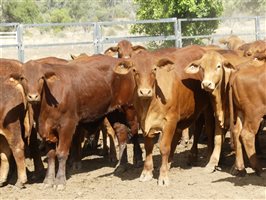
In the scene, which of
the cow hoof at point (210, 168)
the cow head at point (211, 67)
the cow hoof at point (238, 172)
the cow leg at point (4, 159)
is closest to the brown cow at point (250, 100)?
the cow hoof at point (238, 172)

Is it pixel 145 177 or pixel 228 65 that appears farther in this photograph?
pixel 228 65

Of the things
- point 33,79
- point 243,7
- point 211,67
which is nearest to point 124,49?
point 211,67

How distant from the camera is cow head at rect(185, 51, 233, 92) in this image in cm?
766

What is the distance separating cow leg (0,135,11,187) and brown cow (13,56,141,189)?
593mm

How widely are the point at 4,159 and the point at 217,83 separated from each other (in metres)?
3.17

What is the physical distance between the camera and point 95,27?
46.2 feet

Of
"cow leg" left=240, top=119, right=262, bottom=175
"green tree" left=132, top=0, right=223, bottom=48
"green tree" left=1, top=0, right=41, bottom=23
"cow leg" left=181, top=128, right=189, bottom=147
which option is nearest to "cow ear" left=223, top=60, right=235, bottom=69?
"cow leg" left=240, top=119, right=262, bottom=175

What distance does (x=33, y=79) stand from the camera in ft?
23.7

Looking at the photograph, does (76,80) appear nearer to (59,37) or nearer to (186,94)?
(186,94)

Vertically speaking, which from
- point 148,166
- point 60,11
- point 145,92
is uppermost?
point 60,11

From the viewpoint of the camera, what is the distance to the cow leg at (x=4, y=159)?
7.84 m

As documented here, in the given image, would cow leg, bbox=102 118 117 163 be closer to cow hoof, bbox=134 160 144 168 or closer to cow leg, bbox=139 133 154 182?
cow hoof, bbox=134 160 144 168

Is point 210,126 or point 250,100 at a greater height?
point 250,100

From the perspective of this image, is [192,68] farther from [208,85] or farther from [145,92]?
[145,92]
